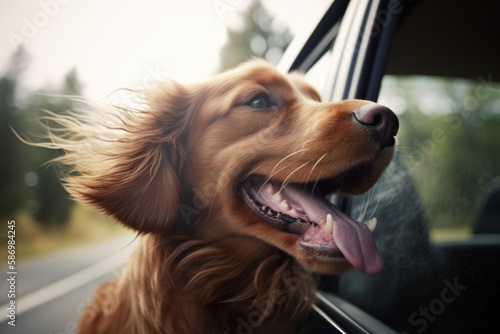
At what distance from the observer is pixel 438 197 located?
1.16m

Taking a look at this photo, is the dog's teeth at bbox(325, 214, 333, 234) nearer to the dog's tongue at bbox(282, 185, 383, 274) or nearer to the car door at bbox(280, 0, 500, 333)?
the dog's tongue at bbox(282, 185, 383, 274)

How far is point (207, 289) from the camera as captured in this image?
1.45m

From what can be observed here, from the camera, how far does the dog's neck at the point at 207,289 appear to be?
1.40 m

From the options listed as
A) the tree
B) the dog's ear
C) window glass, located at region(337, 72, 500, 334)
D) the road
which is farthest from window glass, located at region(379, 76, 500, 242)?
the tree

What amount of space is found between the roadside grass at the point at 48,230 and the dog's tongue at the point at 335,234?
22.5 inches

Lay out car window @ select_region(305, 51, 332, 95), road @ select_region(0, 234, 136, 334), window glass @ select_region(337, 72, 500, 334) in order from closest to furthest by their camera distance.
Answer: window glass @ select_region(337, 72, 500, 334), road @ select_region(0, 234, 136, 334), car window @ select_region(305, 51, 332, 95)

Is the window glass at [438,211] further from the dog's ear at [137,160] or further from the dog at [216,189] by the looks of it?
the dog's ear at [137,160]

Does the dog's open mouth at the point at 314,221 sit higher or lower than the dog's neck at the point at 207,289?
higher

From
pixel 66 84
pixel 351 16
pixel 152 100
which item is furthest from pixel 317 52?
pixel 66 84

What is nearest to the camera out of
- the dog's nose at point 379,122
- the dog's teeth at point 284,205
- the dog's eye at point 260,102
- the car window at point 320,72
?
the dog's nose at point 379,122

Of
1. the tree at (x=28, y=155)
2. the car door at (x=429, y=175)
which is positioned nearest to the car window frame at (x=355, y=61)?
the car door at (x=429, y=175)

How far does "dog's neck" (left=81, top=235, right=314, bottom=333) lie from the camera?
1397mm

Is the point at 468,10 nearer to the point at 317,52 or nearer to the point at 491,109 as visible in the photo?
the point at 491,109

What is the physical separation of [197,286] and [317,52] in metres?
1.20
